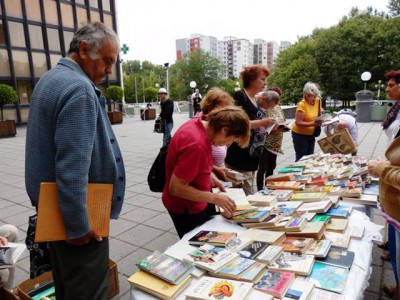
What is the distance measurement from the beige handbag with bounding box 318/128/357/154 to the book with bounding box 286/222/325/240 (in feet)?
7.00

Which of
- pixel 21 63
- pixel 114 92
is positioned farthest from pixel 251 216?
pixel 21 63

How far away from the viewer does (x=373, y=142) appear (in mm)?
7785

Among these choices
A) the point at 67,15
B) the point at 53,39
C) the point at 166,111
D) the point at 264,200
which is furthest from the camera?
the point at 67,15

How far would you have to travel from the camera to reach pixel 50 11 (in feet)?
56.3

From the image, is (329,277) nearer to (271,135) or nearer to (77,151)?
(77,151)

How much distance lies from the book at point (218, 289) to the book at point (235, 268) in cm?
3

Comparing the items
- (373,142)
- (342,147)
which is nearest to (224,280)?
(342,147)

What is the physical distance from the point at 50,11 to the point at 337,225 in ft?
66.3

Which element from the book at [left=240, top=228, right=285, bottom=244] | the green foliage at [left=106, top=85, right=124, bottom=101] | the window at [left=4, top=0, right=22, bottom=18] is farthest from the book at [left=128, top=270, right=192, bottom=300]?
the window at [left=4, top=0, right=22, bottom=18]

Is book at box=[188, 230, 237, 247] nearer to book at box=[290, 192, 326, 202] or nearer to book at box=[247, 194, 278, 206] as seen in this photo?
book at box=[247, 194, 278, 206]

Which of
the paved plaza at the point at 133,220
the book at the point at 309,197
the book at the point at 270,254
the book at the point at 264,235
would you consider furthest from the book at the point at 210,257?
the paved plaza at the point at 133,220

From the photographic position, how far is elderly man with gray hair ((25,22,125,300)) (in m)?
1.17

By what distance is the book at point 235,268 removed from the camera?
4.10ft

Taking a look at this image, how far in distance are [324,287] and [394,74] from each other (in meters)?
2.44
